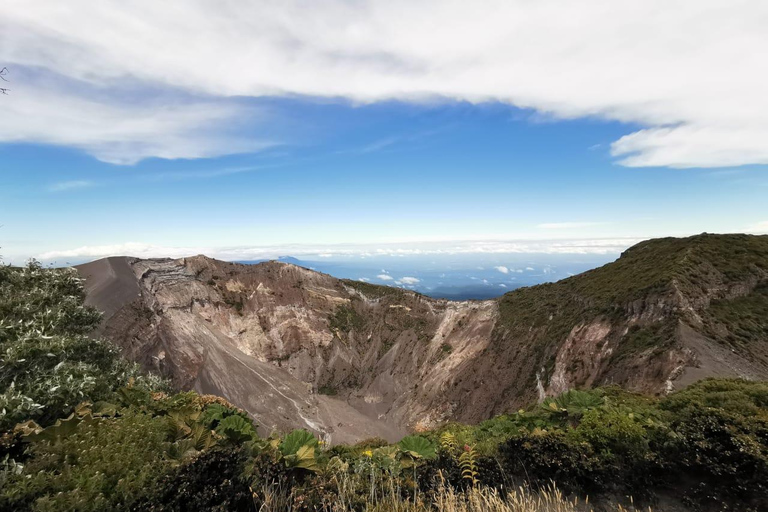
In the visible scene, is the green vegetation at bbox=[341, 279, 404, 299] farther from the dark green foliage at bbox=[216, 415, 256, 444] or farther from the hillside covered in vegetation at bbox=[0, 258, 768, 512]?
the dark green foliage at bbox=[216, 415, 256, 444]

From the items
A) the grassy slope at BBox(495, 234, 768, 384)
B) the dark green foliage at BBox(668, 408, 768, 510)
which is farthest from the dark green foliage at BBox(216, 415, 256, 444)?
the grassy slope at BBox(495, 234, 768, 384)

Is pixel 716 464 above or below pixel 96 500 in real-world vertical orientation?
below

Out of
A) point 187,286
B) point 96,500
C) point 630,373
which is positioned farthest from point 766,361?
point 187,286

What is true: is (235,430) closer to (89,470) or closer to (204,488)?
(204,488)

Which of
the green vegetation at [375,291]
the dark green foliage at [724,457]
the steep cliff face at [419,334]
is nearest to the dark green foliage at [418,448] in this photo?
→ the dark green foliage at [724,457]

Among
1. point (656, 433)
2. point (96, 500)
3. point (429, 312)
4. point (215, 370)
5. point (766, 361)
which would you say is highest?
point (96, 500)

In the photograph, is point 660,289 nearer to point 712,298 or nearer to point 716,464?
point 712,298
